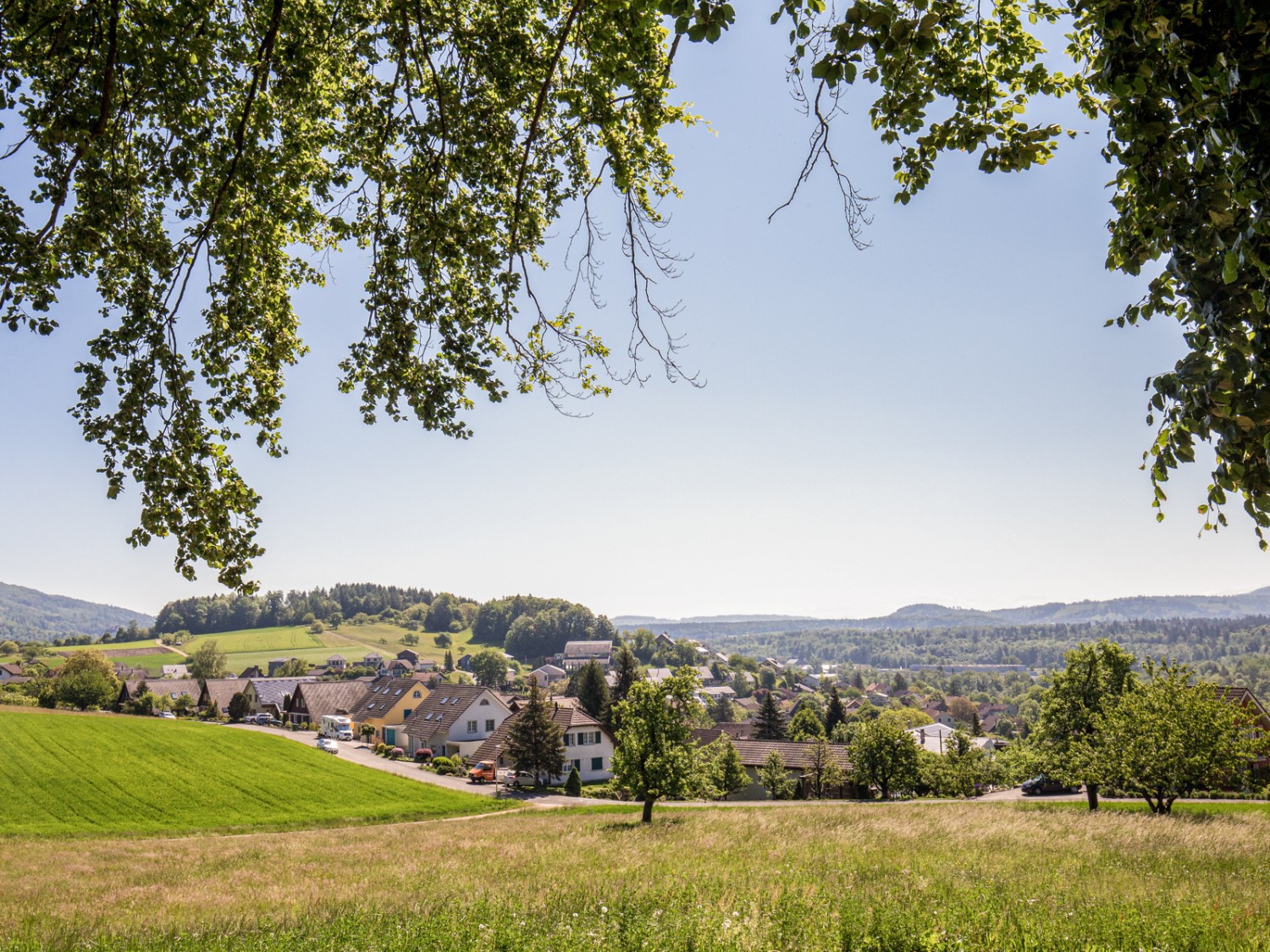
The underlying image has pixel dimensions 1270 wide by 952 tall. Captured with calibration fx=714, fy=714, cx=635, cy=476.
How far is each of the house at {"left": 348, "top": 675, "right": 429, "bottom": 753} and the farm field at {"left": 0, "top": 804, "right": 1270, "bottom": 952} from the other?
58.1 m

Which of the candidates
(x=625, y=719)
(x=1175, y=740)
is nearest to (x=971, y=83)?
(x=1175, y=740)

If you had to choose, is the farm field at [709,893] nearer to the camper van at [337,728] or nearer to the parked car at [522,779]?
the parked car at [522,779]

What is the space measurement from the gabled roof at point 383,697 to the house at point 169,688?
18.9m

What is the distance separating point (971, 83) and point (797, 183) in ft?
5.55

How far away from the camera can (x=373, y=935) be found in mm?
6051

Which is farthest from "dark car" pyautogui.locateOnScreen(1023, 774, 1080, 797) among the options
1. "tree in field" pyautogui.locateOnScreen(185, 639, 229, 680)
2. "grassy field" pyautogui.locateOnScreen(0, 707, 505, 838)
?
"tree in field" pyautogui.locateOnScreen(185, 639, 229, 680)

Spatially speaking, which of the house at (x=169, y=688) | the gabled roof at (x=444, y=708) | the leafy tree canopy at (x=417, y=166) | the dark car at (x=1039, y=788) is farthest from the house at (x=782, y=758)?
the house at (x=169, y=688)

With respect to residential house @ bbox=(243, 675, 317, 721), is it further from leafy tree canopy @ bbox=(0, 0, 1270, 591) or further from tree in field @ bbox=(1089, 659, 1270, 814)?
leafy tree canopy @ bbox=(0, 0, 1270, 591)

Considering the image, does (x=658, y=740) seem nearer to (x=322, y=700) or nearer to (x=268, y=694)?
(x=322, y=700)

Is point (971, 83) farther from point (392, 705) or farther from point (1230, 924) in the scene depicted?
point (392, 705)

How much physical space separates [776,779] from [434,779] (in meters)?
23.0

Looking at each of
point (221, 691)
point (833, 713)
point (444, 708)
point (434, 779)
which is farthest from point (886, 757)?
point (221, 691)

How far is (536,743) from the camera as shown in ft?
159

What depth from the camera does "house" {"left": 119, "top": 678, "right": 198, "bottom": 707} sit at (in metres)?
81.9
